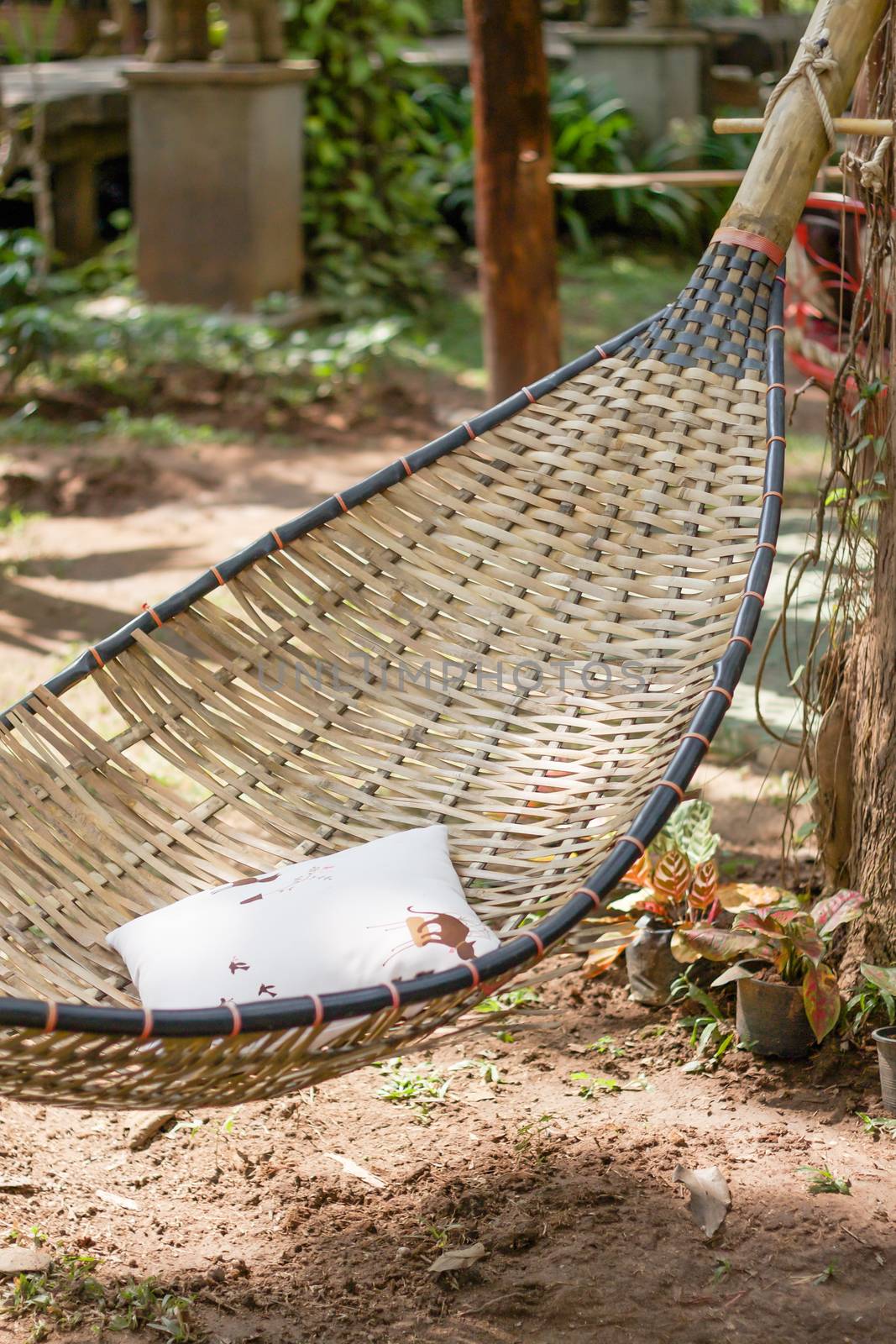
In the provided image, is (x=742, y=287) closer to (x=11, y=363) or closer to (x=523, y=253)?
(x=523, y=253)

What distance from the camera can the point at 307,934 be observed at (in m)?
1.65

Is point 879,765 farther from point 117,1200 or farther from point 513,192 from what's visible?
point 513,192

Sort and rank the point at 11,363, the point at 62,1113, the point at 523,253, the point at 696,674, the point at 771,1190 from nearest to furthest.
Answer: the point at 771,1190 < the point at 696,674 < the point at 62,1113 < the point at 523,253 < the point at 11,363

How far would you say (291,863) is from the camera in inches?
72.9

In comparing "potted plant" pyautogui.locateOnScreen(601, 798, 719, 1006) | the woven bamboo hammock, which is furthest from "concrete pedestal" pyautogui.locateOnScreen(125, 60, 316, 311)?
"potted plant" pyautogui.locateOnScreen(601, 798, 719, 1006)

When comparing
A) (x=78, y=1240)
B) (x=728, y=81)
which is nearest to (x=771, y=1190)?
(x=78, y=1240)

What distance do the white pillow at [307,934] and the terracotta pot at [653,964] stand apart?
1.33 feet

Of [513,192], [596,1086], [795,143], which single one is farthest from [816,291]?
[596,1086]

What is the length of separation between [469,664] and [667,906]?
0.46m

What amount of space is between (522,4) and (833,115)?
1919 mm

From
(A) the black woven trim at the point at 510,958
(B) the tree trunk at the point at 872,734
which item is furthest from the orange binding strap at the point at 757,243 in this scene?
(A) the black woven trim at the point at 510,958

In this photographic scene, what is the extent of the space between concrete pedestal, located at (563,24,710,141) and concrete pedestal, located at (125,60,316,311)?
2671mm

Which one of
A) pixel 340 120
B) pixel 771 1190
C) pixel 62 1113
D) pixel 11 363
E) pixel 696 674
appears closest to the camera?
pixel 771 1190

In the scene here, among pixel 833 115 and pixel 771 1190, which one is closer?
pixel 771 1190
